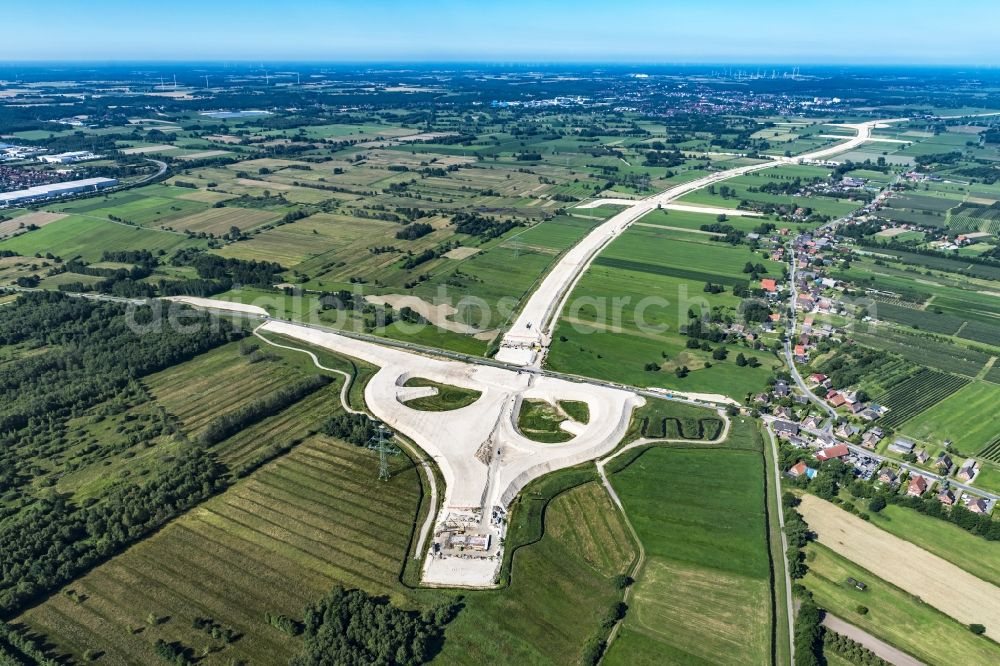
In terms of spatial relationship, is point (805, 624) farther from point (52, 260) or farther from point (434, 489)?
point (52, 260)

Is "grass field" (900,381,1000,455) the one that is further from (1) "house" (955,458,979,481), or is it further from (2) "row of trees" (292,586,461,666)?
(2) "row of trees" (292,586,461,666)

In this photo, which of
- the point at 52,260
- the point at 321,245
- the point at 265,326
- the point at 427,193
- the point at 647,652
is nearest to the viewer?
the point at 647,652

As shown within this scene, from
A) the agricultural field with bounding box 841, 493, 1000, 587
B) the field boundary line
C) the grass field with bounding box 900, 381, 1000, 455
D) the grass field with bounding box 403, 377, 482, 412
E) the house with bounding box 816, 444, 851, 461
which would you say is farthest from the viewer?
the grass field with bounding box 403, 377, 482, 412

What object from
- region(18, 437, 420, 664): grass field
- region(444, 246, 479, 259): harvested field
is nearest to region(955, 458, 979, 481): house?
region(18, 437, 420, 664): grass field

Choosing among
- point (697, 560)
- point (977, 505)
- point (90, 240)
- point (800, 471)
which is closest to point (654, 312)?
point (800, 471)

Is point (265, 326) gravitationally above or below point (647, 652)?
above

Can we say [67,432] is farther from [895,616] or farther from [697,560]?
[895,616]

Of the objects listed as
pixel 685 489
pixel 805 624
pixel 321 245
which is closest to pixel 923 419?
pixel 685 489


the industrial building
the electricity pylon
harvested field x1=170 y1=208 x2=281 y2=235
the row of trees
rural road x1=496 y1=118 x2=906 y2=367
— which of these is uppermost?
the industrial building
